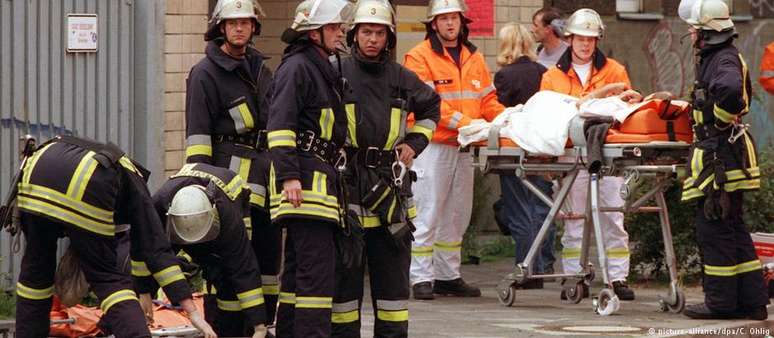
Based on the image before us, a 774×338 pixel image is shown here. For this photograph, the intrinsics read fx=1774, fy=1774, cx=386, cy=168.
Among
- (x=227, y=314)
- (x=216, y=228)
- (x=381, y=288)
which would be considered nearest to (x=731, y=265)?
(x=381, y=288)

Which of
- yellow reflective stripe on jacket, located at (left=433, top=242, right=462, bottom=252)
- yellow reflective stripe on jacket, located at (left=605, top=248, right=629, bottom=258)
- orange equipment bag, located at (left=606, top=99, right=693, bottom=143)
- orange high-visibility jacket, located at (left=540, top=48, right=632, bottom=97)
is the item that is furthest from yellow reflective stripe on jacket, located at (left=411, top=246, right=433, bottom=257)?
orange equipment bag, located at (left=606, top=99, right=693, bottom=143)

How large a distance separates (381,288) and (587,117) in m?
2.63

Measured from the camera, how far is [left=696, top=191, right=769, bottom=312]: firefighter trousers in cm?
1133

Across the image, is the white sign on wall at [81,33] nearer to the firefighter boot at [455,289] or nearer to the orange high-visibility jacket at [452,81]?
the orange high-visibility jacket at [452,81]

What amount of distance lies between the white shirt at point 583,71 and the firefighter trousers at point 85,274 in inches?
184

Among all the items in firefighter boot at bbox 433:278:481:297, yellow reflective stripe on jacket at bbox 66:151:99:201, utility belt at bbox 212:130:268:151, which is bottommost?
firefighter boot at bbox 433:278:481:297

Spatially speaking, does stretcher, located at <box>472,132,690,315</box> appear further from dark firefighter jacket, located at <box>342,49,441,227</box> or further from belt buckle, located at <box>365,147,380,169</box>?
belt buckle, located at <box>365,147,380,169</box>

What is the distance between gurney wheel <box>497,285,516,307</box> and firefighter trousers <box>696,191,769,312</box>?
1472mm

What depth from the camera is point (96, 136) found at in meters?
12.6

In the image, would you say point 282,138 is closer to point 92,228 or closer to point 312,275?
point 312,275

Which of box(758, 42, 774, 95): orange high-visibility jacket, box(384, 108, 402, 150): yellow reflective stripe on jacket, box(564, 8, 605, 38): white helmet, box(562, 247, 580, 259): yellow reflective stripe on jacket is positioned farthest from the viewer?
box(758, 42, 774, 95): orange high-visibility jacket

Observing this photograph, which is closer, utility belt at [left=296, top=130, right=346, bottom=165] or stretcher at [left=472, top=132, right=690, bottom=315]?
utility belt at [left=296, top=130, right=346, bottom=165]

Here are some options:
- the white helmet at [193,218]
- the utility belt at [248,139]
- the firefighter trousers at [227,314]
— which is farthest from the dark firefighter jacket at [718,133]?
the white helmet at [193,218]

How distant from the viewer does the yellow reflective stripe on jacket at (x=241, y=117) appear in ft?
33.2
